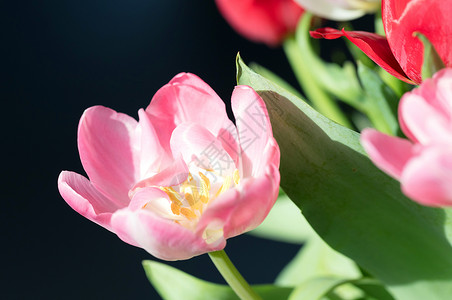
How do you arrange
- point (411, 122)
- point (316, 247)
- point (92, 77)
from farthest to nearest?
point (92, 77)
point (316, 247)
point (411, 122)

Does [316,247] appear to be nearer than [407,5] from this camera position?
No

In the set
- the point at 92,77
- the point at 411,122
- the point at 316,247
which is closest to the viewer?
the point at 411,122

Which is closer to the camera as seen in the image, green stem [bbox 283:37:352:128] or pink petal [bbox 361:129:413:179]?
pink petal [bbox 361:129:413:179]

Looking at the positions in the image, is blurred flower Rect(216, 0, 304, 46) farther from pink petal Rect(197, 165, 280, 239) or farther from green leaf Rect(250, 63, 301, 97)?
pink petal Rect(197, 165, 280, 239)

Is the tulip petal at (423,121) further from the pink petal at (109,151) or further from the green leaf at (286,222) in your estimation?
the green leaf at (286,222)

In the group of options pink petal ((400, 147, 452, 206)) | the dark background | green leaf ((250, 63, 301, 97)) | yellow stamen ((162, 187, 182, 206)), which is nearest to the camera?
pink petal ((400, 147, 452, 206))

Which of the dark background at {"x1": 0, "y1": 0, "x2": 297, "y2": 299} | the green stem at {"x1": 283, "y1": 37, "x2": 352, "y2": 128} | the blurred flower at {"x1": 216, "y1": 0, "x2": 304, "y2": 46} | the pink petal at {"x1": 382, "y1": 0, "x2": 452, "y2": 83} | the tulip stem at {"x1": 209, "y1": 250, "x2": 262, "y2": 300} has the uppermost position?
the pink petal at {"x1": 382, "y1": 0, "x2": 452, "y2": 83}

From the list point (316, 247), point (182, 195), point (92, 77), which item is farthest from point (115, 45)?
point (182, 195)

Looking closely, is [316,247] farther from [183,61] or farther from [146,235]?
[183,61]

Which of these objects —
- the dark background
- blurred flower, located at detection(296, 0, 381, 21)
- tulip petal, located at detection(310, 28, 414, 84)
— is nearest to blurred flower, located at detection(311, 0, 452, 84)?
tulip petal, located at detection(310, 28, 414, 84)
